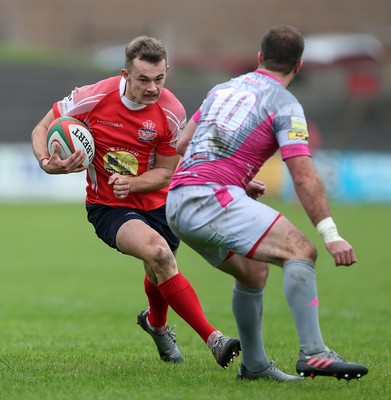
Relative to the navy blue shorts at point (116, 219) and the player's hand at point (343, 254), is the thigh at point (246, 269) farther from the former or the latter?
the navy blue shorts at point (116, 219)

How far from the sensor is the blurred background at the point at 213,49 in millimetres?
38531

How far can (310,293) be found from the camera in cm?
539

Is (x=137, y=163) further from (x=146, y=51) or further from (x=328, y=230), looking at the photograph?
(x=328, y=230)

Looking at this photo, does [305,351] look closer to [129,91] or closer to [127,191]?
[127,191]

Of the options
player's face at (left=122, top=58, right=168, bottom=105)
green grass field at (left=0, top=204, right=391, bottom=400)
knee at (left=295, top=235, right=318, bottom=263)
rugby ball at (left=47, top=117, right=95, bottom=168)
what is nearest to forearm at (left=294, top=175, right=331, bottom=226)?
knee at (left=295, top=235, right=318, bottom=263)

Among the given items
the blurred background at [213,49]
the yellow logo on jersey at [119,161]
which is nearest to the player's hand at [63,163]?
the yellow logo on jersey at [119,161]

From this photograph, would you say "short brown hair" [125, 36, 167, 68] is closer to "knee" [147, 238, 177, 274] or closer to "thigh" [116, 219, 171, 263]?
"thigh" [116, 219, 171, 263]

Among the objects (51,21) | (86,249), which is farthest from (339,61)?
(86,249)

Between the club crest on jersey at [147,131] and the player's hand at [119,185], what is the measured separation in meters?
0.38

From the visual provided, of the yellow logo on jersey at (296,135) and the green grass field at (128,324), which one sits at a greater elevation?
the yellow logo on jersey at (296,135)

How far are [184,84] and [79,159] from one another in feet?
112

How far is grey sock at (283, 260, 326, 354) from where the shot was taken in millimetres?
5367

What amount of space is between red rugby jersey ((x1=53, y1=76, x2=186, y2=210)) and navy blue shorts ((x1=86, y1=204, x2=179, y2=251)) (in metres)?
0.07

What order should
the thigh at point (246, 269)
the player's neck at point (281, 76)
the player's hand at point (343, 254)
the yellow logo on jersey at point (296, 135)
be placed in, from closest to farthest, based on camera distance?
1. the player's hand at point (343, 254)
2. the yellow logo on jersey at point (296, 135)
3. the player's neck at point (281, 76)
4. the thigh at point (246, 269)
